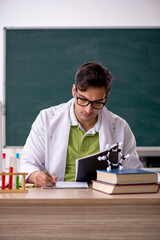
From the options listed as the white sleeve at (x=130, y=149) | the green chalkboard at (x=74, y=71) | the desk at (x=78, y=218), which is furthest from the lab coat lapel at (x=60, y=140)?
the green chalkboard at (x=74, y=71)

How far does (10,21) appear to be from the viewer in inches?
137

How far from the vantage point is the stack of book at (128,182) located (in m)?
1.32

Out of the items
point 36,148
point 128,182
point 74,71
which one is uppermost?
point 74,71

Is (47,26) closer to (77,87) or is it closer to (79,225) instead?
(77,87)

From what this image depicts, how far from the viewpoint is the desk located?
1.21 m

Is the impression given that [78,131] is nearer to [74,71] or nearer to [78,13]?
[74,71]

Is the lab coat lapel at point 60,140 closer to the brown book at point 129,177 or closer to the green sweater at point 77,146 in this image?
the green sweater at point 77,146

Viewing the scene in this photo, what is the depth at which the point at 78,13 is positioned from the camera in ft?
11.4

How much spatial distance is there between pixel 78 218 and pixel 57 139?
87cm

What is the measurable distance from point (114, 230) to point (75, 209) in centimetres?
19

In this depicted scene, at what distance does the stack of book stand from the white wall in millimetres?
2507

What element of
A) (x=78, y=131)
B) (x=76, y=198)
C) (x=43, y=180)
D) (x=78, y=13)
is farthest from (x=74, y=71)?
(x=76, y=198)

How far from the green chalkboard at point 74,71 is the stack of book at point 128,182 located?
2047 millimetres

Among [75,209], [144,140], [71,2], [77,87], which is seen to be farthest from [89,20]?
[75,209]
